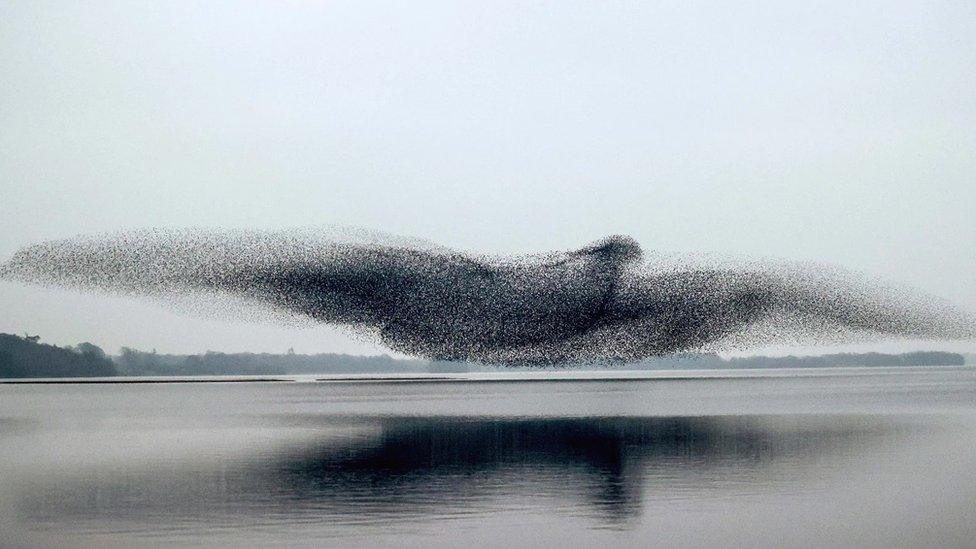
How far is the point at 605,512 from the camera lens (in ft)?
38.8

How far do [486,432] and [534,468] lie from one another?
6.51m

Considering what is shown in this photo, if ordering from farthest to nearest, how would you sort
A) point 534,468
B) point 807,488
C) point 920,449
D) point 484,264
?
point 484,264
point 920,449
point 534,468
point 807,488

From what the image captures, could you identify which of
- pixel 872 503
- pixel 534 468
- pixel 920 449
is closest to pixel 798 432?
pixel 920 449

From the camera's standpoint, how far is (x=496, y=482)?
1409 cm

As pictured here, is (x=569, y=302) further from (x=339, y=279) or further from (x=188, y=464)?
(x=188, y=464)

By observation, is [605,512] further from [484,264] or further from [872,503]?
[484,264]

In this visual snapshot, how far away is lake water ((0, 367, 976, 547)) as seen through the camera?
10.7m

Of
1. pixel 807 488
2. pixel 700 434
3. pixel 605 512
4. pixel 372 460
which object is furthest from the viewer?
pixel 700 434

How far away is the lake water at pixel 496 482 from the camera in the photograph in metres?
10.7

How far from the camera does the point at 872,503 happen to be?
12.3 meters

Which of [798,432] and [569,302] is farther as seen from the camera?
[569,302]

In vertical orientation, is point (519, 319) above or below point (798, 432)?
above

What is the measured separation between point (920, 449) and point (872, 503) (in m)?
6.18

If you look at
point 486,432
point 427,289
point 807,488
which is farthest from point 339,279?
point 807,488
